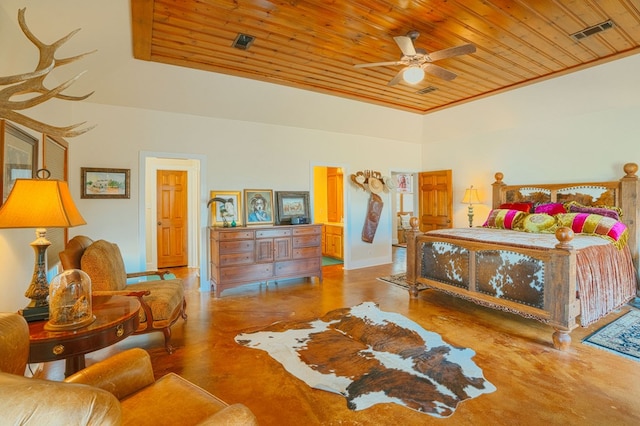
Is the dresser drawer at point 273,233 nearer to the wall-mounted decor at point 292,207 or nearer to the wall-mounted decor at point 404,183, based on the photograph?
the wall-mounted decor at point 292,207

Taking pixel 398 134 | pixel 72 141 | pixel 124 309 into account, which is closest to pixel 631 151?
pixel 398 134

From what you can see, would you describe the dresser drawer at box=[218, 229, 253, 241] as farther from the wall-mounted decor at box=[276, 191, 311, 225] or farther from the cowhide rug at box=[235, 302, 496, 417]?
the cowhide rug at box=[235, 302, 496, 417]

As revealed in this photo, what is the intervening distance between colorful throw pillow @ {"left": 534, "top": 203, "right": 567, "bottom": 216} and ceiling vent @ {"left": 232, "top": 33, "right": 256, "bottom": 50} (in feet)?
15.0

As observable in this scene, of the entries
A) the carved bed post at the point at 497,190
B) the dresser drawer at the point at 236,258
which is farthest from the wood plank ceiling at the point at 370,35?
the dresser drawer at the point at 236,258

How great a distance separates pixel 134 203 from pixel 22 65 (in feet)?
7.88

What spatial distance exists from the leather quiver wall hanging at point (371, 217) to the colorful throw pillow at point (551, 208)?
267cm

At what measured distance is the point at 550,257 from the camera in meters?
2.95

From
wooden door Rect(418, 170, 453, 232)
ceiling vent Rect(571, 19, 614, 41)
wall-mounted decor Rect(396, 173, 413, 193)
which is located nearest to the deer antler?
ceiling vent Rect(571, 19, 614, 41)

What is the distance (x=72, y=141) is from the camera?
399 centimetres

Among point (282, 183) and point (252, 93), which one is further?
point (282, 183)

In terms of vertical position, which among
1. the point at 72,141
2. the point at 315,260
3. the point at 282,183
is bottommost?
the point at 315,260

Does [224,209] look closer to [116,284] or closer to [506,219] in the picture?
[116,284]

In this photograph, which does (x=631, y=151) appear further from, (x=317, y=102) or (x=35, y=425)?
(x=35, y=425)

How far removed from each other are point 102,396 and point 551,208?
548cm
